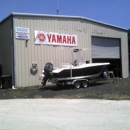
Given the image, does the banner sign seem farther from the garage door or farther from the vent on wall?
the garage door

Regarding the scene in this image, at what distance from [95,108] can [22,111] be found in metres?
2.94

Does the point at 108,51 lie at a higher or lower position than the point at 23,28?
lower

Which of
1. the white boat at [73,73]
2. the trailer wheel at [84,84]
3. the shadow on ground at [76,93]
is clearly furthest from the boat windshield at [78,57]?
the shadow on ground at [76,93]

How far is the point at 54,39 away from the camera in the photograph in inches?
667

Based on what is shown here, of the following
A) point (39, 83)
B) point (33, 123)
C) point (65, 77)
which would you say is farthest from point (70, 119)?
point (39, 83)

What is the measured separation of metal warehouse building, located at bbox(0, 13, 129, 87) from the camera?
15250 millimetres

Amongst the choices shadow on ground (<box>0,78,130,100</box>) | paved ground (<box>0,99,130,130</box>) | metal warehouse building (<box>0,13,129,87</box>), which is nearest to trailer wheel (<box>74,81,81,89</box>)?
Result: shadow on ground (<box>0,78,130,100</box>)

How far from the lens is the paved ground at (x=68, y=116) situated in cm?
574

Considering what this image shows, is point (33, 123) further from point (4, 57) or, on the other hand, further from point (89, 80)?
point (4, 57)

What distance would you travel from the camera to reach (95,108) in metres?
8.05

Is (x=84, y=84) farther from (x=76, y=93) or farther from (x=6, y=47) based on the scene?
(x=6, y=47)

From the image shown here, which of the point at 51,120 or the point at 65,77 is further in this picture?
the point at 65,77

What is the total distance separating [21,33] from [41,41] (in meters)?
1.80

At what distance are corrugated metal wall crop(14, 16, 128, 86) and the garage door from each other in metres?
0.65
